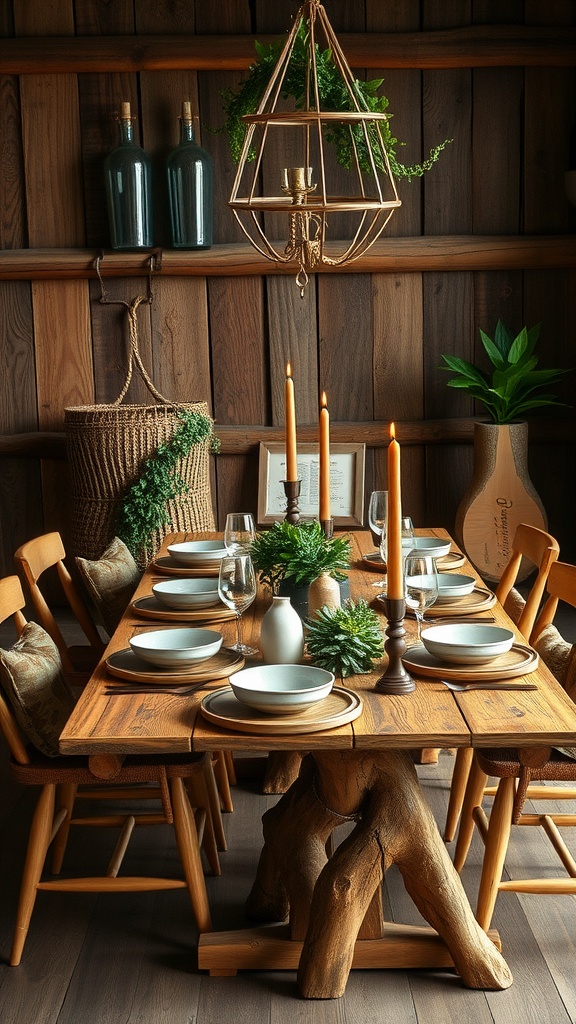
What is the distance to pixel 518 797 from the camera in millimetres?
2189

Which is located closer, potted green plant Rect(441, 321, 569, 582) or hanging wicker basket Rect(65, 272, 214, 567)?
hanging wicker basket Rect(65, 272, 214, 567)

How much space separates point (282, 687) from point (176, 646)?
0.34 metres

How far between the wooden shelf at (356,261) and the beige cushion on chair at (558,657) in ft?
7.86

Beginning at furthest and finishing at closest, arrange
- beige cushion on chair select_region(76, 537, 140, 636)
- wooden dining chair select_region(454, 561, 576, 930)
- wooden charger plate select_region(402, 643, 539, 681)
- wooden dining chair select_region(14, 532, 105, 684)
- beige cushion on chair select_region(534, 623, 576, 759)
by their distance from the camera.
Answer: beige cushion on chair select_region(76, 537, 140, 636) → wooden dining chair select_region(14, 532, 105, 684) → beige cushion on chair select_region(534, 623, 576, 759) → wooden dining chair select_region(454, 561, 576, 930) → wooden charger plate select_region(402, 643, 539, 681)

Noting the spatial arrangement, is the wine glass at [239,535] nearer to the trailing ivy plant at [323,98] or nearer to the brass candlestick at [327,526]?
the brass candlestick at [327,526]

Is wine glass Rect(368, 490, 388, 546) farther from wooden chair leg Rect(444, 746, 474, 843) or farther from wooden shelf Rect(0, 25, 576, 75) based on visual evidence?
wooden shelf Rect(0, 25, 576, 75)

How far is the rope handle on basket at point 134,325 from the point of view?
4676 mm

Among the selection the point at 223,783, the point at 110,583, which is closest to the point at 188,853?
Answer: the point at 223,783

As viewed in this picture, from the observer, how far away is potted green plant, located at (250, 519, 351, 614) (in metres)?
2.33

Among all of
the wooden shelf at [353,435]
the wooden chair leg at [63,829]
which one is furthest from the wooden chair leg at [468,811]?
the wooden shelf at [353,435]

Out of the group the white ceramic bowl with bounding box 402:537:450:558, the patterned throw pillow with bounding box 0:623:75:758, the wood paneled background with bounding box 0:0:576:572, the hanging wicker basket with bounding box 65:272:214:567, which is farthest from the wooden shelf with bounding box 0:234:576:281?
the patterned throw pillow with bounding box 0:623:75:758

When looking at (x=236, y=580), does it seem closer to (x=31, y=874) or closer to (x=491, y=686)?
(x=491, y=686)

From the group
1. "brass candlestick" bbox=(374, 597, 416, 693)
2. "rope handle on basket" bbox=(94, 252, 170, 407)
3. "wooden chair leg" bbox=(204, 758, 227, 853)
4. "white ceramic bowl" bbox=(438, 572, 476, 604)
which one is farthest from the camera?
"rope handle on basket" bbox=(94, 252, 170, 407)

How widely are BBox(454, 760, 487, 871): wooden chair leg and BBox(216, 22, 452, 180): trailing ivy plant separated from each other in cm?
178
